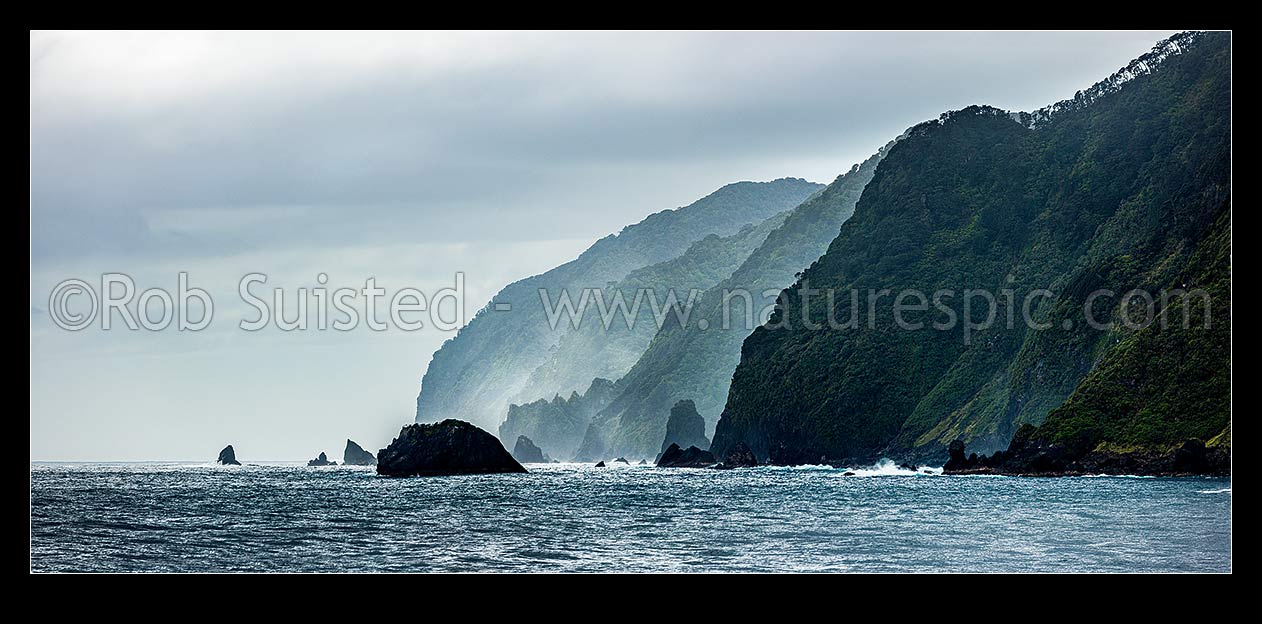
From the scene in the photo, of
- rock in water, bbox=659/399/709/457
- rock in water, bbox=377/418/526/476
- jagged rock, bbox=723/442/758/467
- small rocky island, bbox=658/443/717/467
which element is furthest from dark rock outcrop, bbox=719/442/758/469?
rock in water, bbox=659/399/709/457

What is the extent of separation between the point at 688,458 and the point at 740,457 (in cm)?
873

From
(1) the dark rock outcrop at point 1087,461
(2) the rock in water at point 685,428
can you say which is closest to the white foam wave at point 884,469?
(1) the dark rock outcrop at point 1087,461

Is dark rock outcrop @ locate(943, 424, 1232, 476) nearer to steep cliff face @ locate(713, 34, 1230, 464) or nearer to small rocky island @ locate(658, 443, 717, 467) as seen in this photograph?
steep cliff face @ locate(713, 34, 1230, 464)

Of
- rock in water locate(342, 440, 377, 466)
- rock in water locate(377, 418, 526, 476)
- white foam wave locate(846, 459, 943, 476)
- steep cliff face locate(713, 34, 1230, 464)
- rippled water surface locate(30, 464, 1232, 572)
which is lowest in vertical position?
rock in water locate(342, 440, 377, 466)

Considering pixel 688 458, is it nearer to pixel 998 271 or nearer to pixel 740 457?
pixel 740 457

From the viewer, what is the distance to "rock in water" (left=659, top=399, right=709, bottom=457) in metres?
174

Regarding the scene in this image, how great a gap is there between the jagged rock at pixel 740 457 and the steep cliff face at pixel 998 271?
1666mm

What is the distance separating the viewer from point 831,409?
122 meters

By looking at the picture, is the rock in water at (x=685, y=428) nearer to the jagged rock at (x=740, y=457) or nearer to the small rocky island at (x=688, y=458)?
the small rocky island at (x=688, y=458)

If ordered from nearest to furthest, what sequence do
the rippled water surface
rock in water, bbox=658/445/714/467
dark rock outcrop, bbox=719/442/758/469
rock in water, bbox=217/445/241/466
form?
the rippled water surface, dark rock outcrop, bbox=719/442/758/469, rock in water, bbox=658/445/714/467, rock in water, bbox=217/445/241/466

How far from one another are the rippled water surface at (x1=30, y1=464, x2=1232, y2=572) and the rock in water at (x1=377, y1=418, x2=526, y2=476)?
4008 centimetres
